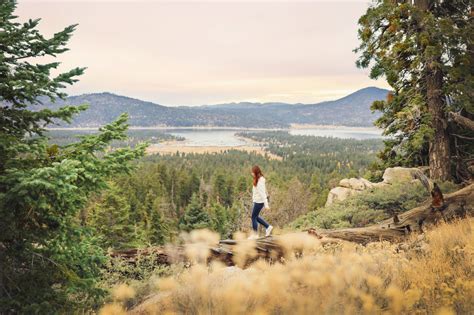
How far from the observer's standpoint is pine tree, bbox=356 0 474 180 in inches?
416

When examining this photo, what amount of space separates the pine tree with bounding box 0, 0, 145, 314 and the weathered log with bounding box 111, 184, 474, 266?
5.25 feet

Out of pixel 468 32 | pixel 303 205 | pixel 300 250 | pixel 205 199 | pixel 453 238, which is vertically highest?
pixel 468 32

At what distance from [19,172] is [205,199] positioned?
67811mm

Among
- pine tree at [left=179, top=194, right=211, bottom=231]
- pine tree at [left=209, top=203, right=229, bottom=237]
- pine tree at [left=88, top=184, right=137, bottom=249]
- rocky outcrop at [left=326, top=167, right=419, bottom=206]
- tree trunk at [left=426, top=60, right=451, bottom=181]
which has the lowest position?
pine tree at [left=209, top=203, right=229, bottom=237]

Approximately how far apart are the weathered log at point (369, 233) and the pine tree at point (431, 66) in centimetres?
327

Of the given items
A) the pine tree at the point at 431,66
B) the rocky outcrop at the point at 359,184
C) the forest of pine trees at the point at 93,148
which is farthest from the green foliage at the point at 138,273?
the rocky outcrop at the point at 359,184

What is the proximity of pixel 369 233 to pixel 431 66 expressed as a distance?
6128 millimetres

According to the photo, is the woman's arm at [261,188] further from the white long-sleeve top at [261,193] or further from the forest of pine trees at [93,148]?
the forest of pine trees at [93,148]

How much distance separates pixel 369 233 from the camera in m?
7.39

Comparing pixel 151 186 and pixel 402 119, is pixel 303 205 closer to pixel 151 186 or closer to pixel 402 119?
pixel 402 119

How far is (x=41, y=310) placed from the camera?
385cm

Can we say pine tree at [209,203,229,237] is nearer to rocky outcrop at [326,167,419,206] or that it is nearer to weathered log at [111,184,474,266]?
rocky outcrop at [326,167,419,206]

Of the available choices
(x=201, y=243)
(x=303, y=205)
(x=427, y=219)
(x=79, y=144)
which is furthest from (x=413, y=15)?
(x=303, y=205)

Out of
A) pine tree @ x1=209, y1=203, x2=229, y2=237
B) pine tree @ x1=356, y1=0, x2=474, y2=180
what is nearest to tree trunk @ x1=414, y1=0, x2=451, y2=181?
pine tree @ x1=356, y1=0, x2=474, y2=180
